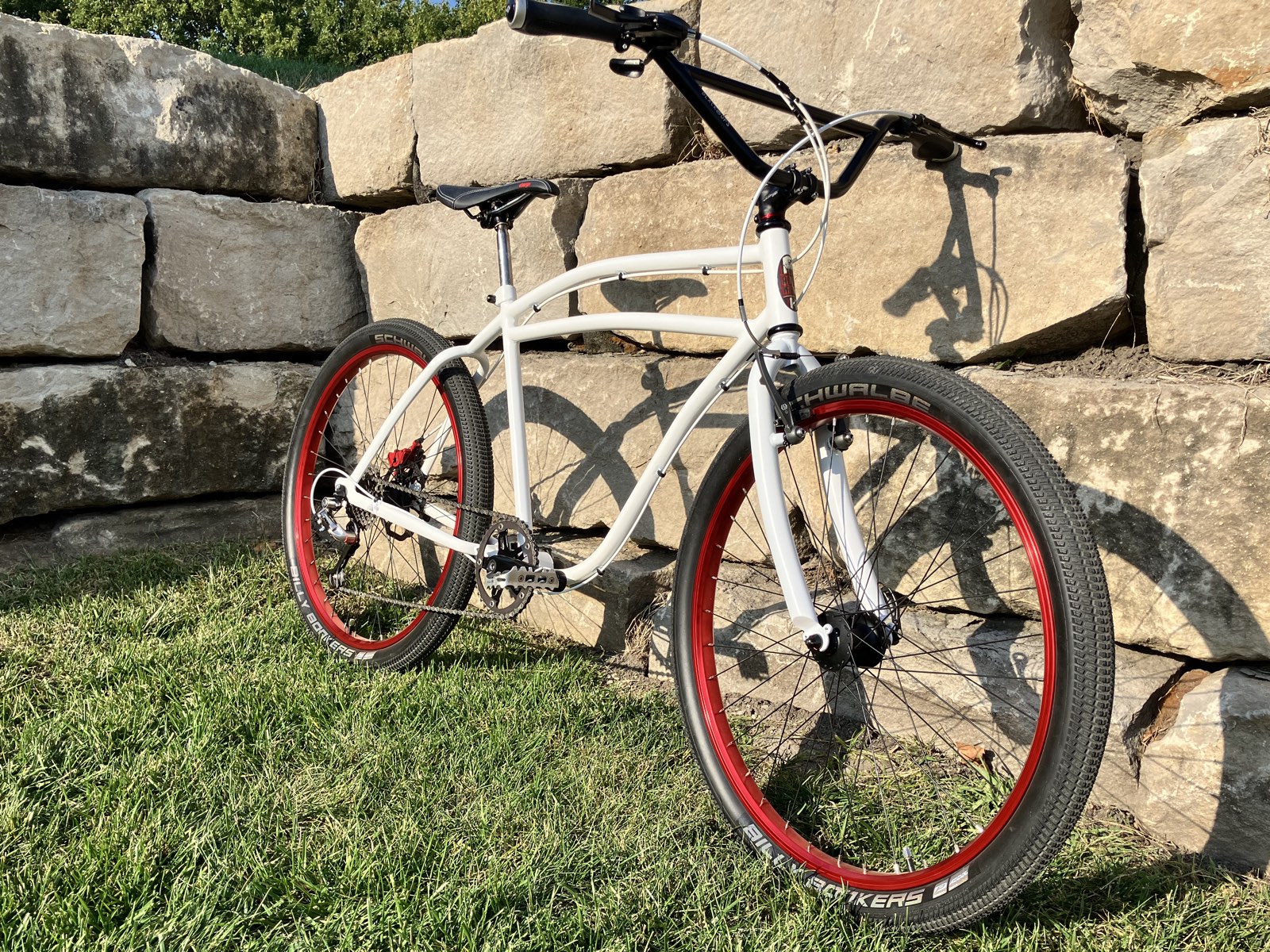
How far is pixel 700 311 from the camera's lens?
8.63 ft

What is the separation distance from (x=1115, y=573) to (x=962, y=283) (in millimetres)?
698

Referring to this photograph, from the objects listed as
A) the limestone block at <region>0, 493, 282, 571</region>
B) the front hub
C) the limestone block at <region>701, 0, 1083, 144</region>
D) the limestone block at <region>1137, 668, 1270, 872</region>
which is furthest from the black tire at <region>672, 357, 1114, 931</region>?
the limestone block at <region>0, 493, 282, 571</region>

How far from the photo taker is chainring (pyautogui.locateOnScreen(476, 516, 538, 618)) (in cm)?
233

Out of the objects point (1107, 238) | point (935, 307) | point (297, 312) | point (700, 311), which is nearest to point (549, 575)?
point (700, 311)

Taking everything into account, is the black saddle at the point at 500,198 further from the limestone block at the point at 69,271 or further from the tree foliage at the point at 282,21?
the tree foliage at the point at 282,21

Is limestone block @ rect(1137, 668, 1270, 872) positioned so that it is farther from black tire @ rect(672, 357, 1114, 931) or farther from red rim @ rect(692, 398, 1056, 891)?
red rim @ rect(692, 398, 1056, 891)

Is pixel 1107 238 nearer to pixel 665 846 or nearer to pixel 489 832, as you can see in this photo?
pixel 665 846

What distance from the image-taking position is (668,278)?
269cm

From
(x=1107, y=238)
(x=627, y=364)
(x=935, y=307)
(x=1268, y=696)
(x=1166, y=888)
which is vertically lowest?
(x=1166, y=888)

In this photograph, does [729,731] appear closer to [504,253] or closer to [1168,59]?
[504,253]

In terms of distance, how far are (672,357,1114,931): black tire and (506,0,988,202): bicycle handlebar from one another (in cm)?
46

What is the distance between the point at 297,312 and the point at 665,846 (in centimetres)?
250

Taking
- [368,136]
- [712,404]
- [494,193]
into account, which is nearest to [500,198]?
[494,193]

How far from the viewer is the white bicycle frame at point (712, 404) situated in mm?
1724
